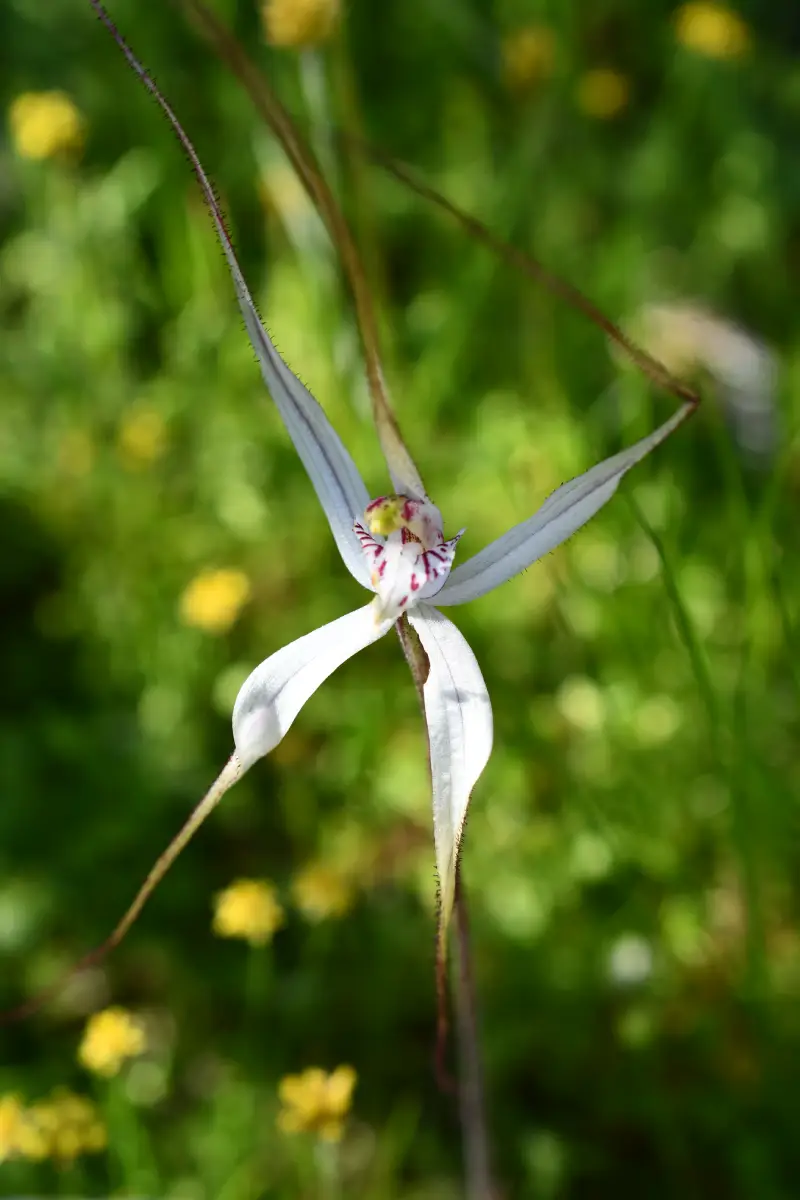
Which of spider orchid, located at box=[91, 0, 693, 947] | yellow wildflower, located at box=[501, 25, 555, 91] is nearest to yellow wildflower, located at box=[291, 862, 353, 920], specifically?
spider orchid, located at box=[91, 0, 693, 947]

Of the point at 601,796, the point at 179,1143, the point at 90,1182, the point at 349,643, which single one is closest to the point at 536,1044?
the point at 601,796

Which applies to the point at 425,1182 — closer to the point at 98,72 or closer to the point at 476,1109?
the point at 476,1109

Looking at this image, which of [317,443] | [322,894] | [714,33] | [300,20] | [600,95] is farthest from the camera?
[600,95]

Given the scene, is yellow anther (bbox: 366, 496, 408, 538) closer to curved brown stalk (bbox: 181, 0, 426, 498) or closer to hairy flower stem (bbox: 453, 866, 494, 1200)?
curved brown stalk (bbox: 181, 0, 426, 498)

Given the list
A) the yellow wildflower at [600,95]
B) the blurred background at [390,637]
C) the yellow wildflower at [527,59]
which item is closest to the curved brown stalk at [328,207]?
the blurred background at [390,637]

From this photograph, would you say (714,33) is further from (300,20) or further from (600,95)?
(300,20)

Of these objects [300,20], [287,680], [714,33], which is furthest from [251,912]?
[714,33]
